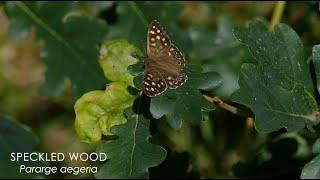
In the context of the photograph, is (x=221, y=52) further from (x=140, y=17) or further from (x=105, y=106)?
(x=105, y=106)

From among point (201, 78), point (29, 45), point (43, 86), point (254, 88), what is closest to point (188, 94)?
point (201, 78)

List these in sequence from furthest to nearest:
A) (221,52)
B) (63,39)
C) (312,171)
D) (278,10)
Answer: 1. (221,52)
2. (278,10)
3. (63,39)
4. (312,171)

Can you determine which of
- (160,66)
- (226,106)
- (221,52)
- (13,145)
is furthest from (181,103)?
(221,52)

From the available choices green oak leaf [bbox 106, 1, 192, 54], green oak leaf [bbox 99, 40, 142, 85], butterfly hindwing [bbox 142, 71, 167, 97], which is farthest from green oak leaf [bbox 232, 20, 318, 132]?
green oak leaf [bbox 106, 1, 192, 54]

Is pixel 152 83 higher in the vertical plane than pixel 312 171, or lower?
higher

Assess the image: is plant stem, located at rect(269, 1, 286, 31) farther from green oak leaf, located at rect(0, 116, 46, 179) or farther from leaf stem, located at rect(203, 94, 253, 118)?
green oak leaf, located at rect(0, 116, 46, 179)

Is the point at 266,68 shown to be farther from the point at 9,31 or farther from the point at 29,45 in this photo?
the point at 29,45

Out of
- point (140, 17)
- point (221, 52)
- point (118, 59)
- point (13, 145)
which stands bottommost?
point (13, 145)
